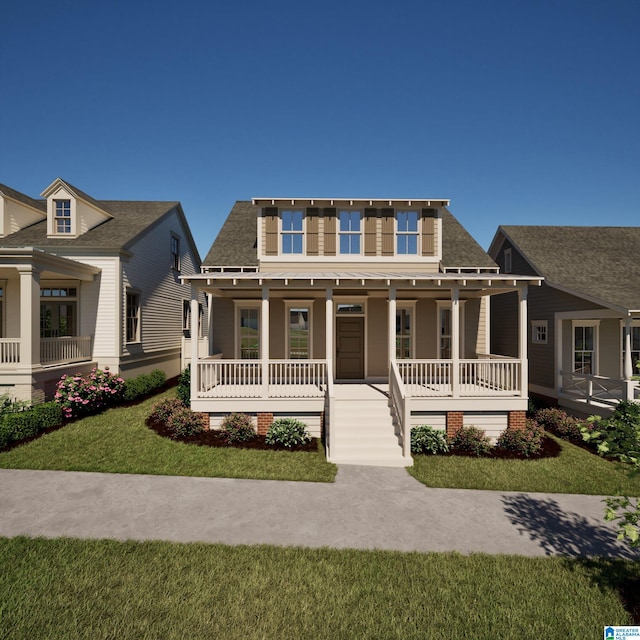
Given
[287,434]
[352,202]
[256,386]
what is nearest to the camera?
[287,434]

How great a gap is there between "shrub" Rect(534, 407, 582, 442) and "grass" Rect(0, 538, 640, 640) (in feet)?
22.3

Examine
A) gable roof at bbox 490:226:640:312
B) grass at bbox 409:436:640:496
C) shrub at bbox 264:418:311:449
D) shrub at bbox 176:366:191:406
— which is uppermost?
gable roof at bbox 490:226:640:312

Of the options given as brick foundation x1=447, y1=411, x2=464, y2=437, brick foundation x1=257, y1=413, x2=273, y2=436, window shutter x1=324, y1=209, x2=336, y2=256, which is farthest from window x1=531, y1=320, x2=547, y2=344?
brick foundation x1=257, y1=413, x2=273, y2=436

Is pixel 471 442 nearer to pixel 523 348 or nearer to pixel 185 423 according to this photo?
pixel 523 348

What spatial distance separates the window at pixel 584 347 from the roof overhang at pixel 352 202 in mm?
7672

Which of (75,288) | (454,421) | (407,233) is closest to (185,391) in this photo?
(75,288)

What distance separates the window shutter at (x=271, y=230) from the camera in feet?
43.6

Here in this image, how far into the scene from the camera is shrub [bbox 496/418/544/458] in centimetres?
945

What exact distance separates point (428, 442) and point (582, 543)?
163 inches

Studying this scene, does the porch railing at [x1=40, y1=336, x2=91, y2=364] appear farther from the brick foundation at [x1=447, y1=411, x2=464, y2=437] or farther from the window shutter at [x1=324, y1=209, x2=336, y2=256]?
the brick foundation at [x1=447, y1=411, x2=464, y2=437]

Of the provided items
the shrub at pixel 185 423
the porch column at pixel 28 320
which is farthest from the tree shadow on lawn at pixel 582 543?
the porch column at pixel 28 320

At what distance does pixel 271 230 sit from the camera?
13.3 meters

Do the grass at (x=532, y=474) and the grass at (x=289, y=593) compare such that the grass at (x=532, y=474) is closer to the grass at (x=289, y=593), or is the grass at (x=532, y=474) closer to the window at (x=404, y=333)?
the grass at (x=289, y=593)

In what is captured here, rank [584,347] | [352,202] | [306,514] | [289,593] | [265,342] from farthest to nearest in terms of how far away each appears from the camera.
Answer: [584,347]
[352,202]
[265,342]
[306,514]
[289,593]
